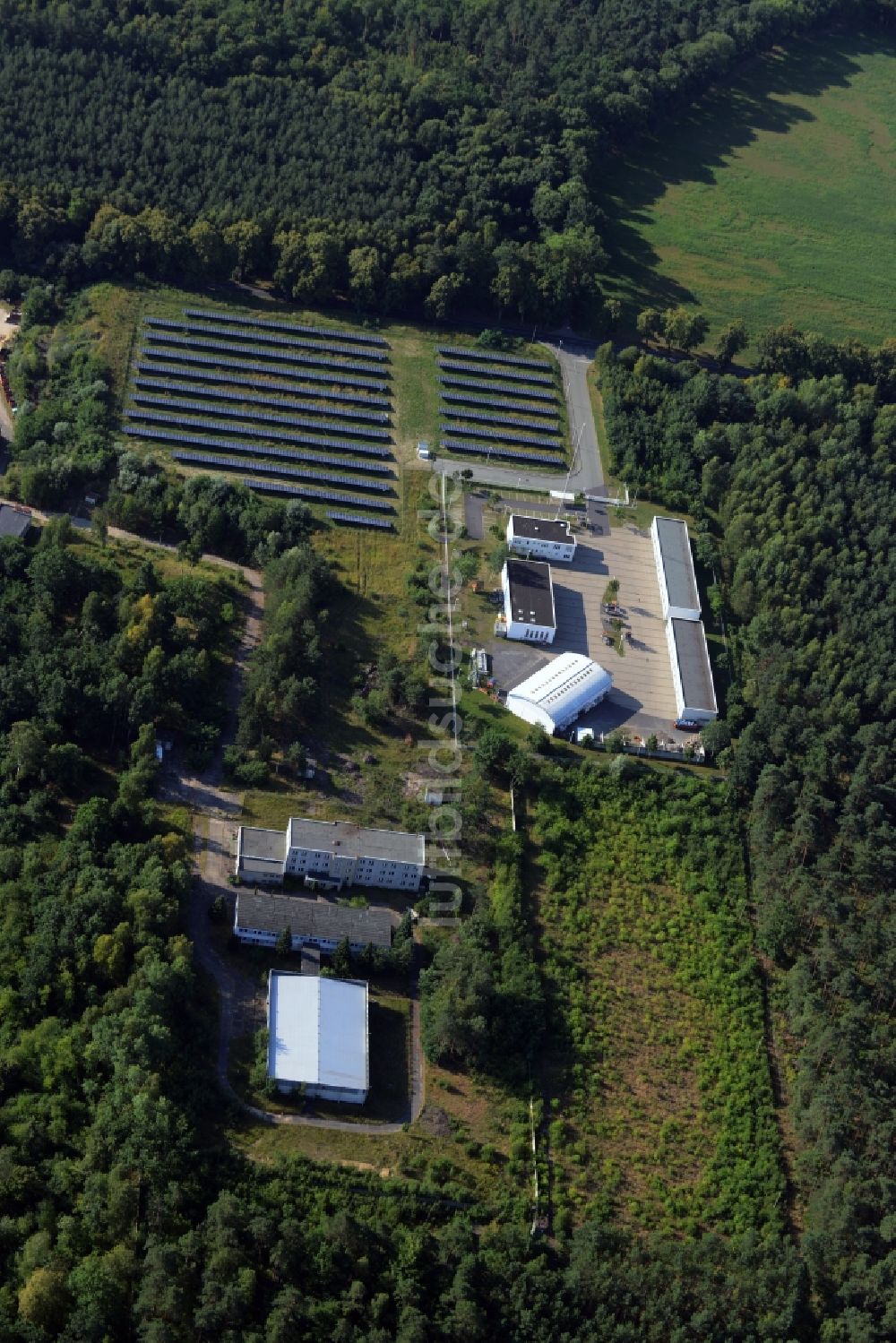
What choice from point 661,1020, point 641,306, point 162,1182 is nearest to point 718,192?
point 641,306

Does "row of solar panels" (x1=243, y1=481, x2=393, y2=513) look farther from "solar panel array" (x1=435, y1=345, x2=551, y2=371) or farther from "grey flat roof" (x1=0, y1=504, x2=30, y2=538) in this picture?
"solar panel array" (x1=435, y1=345, x2=551, y2=371)

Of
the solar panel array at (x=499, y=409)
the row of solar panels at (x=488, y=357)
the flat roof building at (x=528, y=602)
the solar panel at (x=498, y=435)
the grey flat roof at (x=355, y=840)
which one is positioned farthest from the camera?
the row of solar panels at (x=488, y=357)

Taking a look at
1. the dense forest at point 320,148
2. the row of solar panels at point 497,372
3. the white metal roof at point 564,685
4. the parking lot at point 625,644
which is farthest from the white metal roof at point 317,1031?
the dense forest at point 320,148

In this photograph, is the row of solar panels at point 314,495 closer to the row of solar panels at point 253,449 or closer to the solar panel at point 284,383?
the row of solar panels at point 253,449

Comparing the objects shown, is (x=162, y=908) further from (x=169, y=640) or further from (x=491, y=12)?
(x=491, y=12)

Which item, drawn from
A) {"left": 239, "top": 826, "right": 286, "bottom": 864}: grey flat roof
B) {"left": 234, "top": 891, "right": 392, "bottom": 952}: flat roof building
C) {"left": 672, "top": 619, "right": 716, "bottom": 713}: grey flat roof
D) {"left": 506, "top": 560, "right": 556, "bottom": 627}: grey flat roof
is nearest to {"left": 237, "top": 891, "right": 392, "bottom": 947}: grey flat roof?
{"left": 234, "top": 891, "right": 392, "bottom": 952}: flat roof building
